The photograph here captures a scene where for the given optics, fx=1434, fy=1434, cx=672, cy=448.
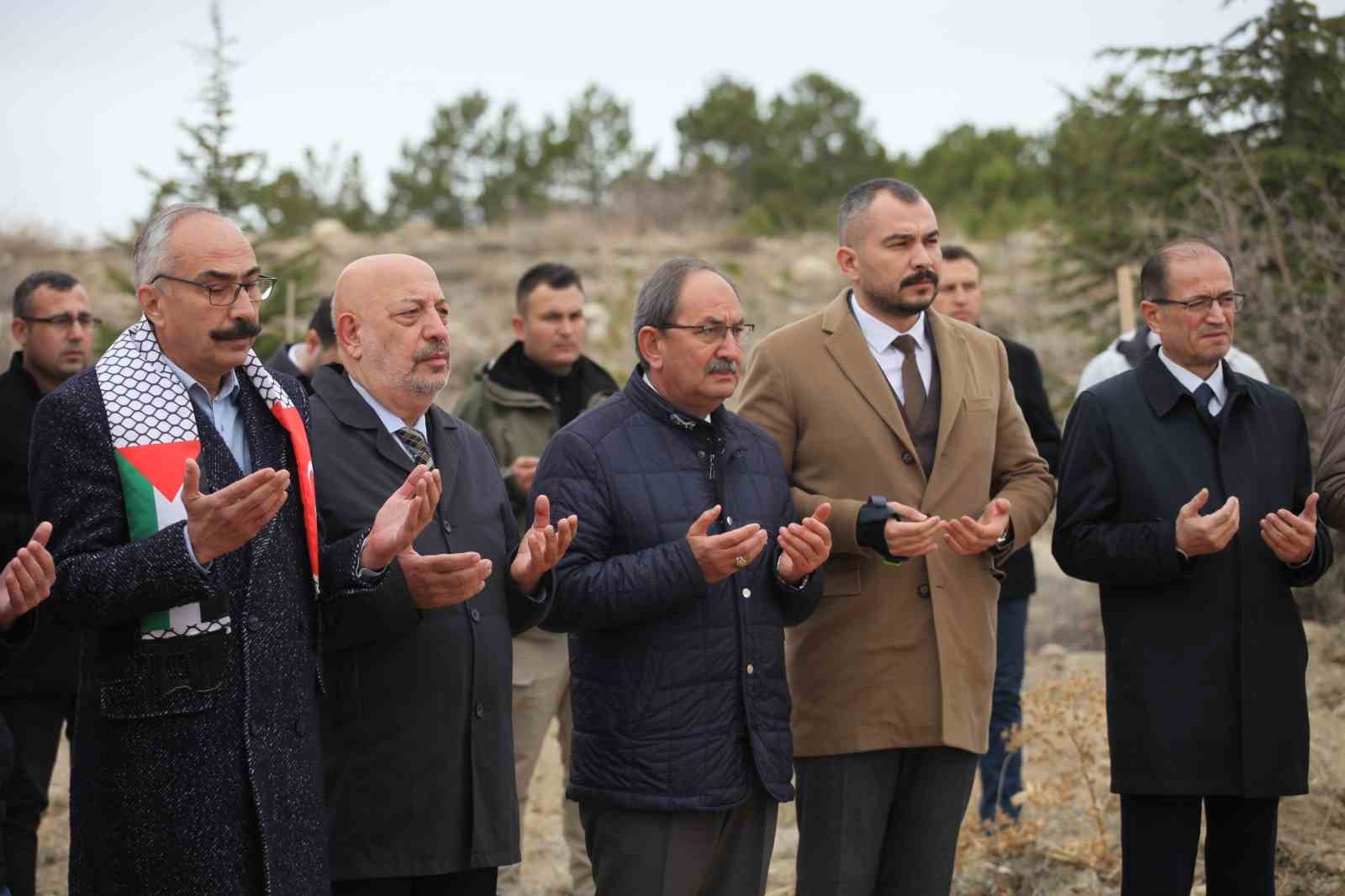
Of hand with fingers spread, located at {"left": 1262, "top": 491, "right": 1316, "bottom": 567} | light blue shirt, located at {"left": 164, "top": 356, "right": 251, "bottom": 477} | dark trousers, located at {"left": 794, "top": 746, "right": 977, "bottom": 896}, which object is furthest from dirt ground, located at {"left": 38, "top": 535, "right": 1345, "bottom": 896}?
light blue shirt, located at {"left": 164, "top": 356, "right": 251, "bottom": 477}

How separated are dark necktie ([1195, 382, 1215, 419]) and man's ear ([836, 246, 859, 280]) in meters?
1.18

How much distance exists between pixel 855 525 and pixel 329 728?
163 cm

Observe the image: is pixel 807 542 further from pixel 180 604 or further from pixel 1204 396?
pixel 180 604

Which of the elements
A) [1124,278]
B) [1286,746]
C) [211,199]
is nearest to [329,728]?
[1286,746]

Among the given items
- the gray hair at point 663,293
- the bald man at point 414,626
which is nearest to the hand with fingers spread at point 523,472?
the gray hair at point 663,293

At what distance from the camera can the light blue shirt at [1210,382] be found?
472cm

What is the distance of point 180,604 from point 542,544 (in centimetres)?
98

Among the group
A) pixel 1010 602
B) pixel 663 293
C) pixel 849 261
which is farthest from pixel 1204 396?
pixel 1010 602

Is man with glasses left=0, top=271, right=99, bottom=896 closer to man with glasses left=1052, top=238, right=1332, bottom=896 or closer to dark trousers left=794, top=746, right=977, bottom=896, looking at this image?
dark trousers left=794, top=746, right=977, bottom=896

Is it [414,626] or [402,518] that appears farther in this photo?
[414,626]

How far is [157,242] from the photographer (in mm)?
3520

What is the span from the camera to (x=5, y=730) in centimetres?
382

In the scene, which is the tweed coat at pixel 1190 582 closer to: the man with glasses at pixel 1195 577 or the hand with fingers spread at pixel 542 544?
the man with glasses at pixel 1195 577

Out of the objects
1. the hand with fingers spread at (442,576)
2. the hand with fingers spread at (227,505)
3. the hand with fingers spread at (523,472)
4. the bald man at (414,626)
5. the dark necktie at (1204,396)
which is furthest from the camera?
the hand with fingers spread at (523,472)
